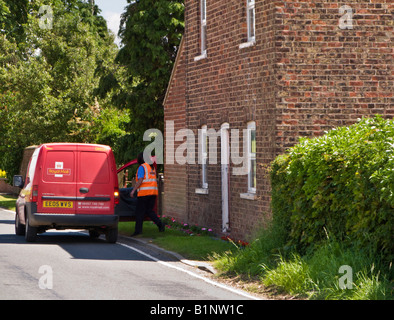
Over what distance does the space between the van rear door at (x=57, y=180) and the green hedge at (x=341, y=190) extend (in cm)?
512

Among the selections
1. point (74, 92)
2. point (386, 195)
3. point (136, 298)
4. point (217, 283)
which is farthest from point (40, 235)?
point (74, 92)

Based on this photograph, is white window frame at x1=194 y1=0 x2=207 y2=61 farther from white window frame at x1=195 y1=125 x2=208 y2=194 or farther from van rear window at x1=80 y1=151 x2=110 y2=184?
van rear window at x1=80 y1=151 x2=110 y2=184

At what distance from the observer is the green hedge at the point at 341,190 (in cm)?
1052

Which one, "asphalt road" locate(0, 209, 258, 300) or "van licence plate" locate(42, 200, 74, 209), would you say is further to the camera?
"van licence plate" locate(42, 200, 74, 209)

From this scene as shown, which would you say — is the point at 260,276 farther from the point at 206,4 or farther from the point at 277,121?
the point at 206,4

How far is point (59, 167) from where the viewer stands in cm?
1745

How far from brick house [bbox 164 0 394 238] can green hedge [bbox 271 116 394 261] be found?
2.60m

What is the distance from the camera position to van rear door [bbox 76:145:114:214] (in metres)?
17.5

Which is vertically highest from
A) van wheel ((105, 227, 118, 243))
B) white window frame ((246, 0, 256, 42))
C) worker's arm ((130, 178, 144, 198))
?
white window frame ((246, 0, 256, 42))

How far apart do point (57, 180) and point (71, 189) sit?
0.35 m

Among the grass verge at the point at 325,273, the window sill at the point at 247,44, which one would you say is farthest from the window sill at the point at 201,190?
the grass verge at the point at 325,273

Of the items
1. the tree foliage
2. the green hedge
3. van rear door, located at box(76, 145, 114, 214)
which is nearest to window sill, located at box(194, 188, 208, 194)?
van rear door, located at box(76, 145, 114, 214)

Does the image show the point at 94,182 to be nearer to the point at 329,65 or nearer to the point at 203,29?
the point at 329,65

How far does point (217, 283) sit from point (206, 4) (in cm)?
989
